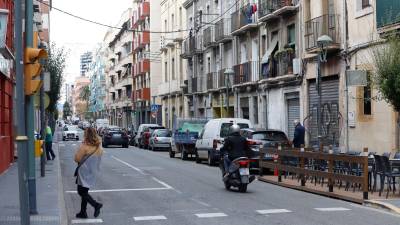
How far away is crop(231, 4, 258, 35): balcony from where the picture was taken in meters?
34.0

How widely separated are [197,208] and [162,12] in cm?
5082

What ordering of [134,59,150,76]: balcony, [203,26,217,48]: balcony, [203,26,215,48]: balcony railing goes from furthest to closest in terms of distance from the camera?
[134,59,150,76]: balcony < [203,26,215,48]: balcony railing < [203,26,217,48]: balcony

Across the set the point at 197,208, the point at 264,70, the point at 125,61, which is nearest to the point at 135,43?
the point at 125,61

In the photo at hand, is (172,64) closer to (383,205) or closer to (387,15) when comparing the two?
(387,15)

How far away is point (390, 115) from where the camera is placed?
68.2 ft

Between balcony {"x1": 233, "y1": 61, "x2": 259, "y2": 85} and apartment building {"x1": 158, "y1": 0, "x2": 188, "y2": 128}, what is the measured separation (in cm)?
1401

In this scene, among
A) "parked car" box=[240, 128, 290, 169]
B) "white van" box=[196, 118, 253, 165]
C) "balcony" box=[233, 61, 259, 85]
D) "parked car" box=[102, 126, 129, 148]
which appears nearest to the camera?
"parked car" box=[240, 128, 290, 169]

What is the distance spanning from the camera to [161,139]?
40219mm

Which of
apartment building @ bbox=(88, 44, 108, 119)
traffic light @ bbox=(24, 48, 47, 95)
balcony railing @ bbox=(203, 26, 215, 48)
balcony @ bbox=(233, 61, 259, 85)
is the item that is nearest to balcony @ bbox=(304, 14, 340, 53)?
balcony @ bbox=(233, 61, 259, 85)

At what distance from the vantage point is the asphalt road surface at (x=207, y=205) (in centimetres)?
1100

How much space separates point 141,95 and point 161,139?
101ft

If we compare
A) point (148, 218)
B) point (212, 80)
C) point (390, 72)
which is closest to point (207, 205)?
point (148, 218)

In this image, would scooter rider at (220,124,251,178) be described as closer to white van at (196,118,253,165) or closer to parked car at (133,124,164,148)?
white van at (196,118,253,165)

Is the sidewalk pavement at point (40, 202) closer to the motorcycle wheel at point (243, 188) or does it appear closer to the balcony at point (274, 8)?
the motorcycle wheel at point (243, 188)
